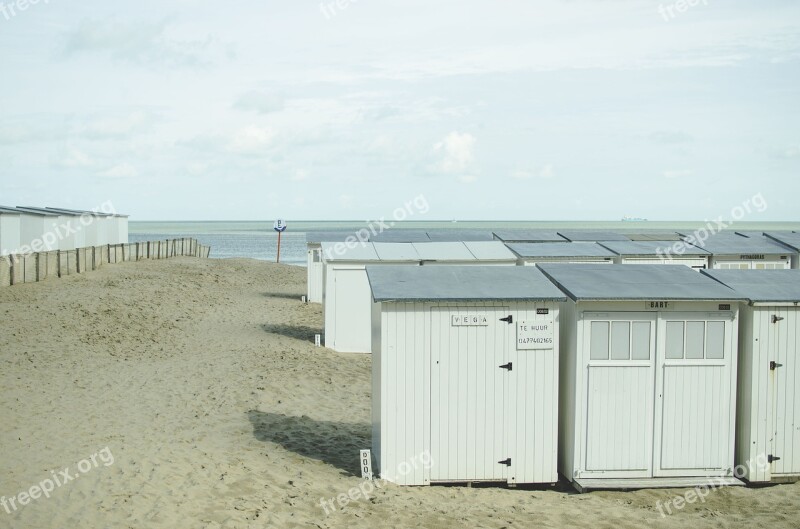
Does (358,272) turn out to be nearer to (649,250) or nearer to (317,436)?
(317,436)

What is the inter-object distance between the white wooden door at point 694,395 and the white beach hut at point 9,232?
89.8 feet

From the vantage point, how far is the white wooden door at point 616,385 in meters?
9.50

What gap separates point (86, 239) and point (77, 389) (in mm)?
30358

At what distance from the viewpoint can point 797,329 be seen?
9.77 metres

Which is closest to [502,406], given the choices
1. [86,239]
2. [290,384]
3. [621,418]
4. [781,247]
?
[621,418]

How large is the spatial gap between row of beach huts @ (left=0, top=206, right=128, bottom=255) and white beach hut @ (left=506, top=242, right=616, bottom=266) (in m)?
20.8

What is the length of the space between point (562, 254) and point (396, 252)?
448cm

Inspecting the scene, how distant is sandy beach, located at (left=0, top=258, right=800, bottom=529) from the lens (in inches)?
326

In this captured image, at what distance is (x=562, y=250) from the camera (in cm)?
2077

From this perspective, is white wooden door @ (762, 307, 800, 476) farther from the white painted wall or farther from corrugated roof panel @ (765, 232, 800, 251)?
the white painted wall

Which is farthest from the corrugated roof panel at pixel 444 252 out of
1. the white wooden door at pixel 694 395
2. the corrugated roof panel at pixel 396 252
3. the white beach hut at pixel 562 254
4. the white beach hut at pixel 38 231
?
the white beach hut at pixel 38 231

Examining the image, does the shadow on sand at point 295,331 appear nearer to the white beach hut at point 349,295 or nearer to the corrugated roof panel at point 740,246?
the white beach hut at point 349,295

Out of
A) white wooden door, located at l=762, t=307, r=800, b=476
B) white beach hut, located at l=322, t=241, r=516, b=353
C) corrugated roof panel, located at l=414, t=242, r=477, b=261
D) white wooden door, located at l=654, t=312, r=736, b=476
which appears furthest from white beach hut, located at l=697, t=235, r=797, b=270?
white wooden door, located at l=654, t=312, r=736, b=476

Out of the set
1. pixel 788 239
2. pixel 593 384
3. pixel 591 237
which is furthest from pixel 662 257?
pixel 593 384
